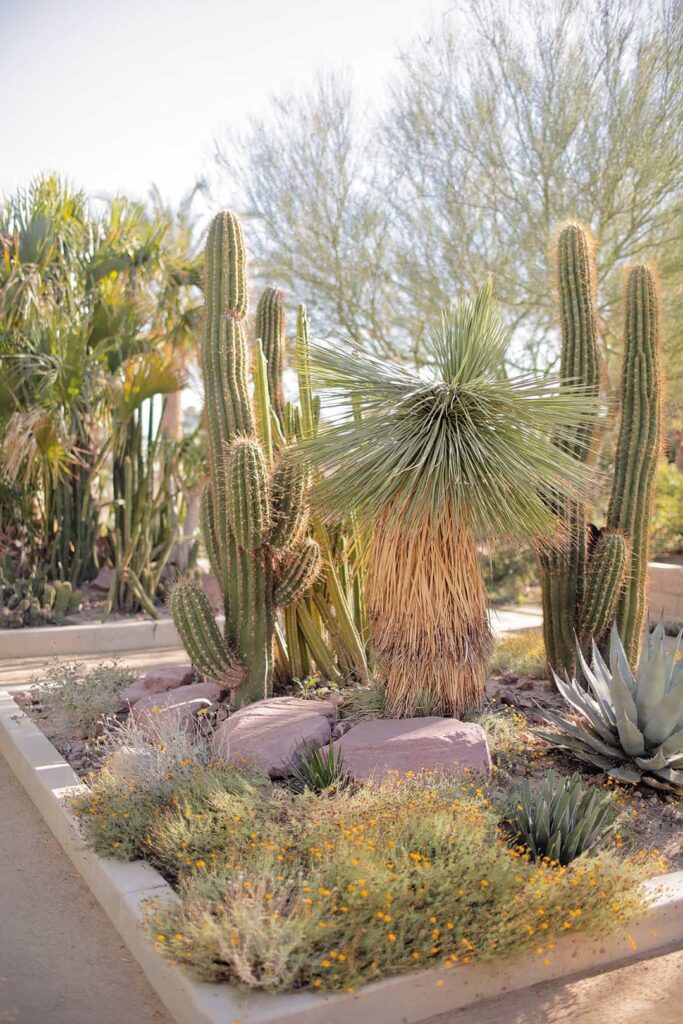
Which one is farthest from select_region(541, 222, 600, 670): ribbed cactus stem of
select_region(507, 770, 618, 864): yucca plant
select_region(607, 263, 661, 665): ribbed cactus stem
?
select_region(507, 770, 618, 864): yucca plant

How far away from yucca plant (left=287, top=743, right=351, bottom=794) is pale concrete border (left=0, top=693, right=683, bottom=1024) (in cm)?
91

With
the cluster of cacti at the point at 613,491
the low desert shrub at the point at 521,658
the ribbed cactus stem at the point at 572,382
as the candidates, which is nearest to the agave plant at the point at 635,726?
the cluster of cacti at the point at 613,491

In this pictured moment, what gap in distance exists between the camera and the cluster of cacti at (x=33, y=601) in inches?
394

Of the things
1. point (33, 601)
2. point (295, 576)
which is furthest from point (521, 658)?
point (33, 601)

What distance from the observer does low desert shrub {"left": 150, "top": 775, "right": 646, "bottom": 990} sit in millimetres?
3055

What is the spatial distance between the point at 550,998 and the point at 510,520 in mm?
2487

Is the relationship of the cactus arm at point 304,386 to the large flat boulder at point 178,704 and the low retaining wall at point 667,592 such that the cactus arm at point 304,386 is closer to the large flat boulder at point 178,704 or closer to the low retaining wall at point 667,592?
the large flat boulder at point 178,704

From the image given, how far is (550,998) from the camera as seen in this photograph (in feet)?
10.9

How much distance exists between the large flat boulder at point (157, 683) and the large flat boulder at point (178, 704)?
11 centimetres

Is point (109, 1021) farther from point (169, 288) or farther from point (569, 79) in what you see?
point (569, 79)

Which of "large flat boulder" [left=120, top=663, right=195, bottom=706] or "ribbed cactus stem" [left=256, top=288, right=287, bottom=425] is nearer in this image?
"large flat boulder" [left=120, top=663, right=195, bottom=706]

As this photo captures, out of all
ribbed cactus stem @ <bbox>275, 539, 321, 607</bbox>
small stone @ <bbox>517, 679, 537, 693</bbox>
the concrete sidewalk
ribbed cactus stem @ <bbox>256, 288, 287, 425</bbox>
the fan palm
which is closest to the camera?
the concrete sidewalk

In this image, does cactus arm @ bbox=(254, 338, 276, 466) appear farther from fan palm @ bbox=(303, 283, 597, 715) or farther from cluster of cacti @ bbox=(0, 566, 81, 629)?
cluster of cacti @ bbox=(0, 566, 81, 629)

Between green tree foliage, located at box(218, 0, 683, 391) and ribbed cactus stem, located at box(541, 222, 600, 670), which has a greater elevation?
green tree foliage, located at box(218, 0, 683, 391)
